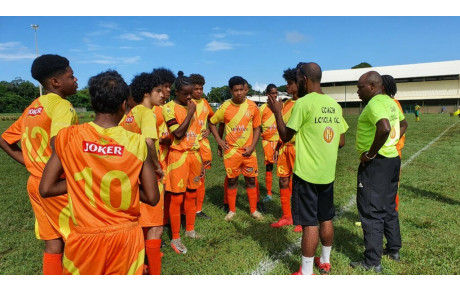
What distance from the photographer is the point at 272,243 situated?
14.9 feet

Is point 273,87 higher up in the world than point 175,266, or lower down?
higher up

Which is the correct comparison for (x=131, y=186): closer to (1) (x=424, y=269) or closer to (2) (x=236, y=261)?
(2) (x=236, y=261)

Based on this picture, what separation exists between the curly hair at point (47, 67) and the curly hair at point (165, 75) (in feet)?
3.38

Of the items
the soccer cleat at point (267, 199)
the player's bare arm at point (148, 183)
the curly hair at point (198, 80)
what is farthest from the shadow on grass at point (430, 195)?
the player's bare arm at point (148, 183)

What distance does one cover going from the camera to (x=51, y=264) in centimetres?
297

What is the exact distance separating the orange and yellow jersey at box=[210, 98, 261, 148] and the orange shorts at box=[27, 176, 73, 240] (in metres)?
3.21

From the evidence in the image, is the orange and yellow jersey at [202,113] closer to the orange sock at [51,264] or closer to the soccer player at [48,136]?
the soccer player at [48,136]

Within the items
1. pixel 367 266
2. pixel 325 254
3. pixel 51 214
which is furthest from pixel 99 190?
pixel 367 266

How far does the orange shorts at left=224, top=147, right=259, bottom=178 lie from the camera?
5688mm

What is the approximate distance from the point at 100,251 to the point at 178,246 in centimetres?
234

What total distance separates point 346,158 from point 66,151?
35.1ft

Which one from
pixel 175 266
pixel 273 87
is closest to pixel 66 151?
pixel 175 266

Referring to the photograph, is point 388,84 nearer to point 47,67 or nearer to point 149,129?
point 149,129

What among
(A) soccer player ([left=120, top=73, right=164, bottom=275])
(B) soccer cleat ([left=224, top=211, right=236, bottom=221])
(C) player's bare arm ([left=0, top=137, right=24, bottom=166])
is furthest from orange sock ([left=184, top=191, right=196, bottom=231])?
(C) player's bare arm ([left=0, top=137, right=24, bottom=166])
